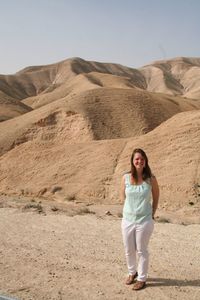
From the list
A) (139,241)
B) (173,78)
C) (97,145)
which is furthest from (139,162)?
(173,78)

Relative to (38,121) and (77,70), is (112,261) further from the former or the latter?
(77,70)

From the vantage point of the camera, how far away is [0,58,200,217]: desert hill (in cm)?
1767

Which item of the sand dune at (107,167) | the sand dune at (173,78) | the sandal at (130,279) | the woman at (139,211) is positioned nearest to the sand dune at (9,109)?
the sand dune at (107,167)

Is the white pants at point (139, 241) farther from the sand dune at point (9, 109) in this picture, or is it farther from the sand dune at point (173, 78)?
the sand dune at point (173, 78)

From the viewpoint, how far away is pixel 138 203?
571 centimetres

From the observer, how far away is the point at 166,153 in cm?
1834

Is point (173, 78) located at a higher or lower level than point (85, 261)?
lower

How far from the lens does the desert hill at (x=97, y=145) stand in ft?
58.0

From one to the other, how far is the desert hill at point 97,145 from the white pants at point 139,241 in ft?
33.3

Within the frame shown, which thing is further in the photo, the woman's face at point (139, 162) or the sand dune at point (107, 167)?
the sand dune at point (107, 167)

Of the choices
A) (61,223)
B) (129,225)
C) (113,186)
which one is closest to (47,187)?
(113,186)

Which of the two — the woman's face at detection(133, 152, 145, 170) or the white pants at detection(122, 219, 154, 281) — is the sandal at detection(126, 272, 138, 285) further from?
the woman's face at detection(133, 152, 145, 170)

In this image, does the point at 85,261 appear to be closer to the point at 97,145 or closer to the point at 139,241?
the point at 139,241

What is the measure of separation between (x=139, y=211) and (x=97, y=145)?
1646 centimetres
